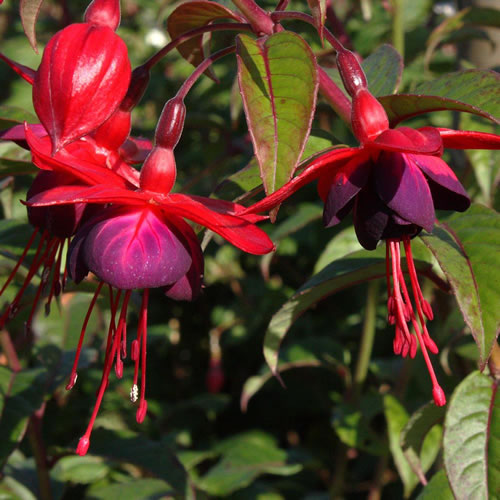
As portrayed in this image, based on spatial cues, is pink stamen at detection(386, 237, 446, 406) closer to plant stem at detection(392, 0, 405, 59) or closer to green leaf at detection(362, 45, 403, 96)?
green leaf at detection(362, 45, 403, 96)

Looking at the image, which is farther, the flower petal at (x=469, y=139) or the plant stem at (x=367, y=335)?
the plant stem at (x=367, y=335)

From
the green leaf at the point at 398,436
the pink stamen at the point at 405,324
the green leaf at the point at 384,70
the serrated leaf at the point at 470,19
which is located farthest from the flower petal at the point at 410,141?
the serrated leaf at the point at 470,19

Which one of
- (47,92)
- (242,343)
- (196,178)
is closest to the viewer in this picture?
(47,92)

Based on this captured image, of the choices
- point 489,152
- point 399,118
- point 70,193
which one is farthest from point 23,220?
point 489,152

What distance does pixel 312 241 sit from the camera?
1628 mm

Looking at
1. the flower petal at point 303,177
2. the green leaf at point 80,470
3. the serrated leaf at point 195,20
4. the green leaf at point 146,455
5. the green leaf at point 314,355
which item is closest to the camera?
the flower petal at point 303,177

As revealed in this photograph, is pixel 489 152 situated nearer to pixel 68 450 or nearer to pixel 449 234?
pixel 449 234

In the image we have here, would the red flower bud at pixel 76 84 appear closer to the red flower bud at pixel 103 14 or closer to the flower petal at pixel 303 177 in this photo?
the red flower bud at pixel 103 14

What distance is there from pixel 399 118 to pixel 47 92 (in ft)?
1.09

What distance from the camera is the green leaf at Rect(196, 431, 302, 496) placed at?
1.35m

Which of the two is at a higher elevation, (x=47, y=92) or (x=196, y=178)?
(x=47, y=92)

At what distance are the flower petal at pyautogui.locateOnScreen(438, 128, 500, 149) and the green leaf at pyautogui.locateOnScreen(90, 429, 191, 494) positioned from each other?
70cm

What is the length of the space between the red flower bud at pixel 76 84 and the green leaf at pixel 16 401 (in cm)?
53

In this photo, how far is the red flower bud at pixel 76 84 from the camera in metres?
0.58
